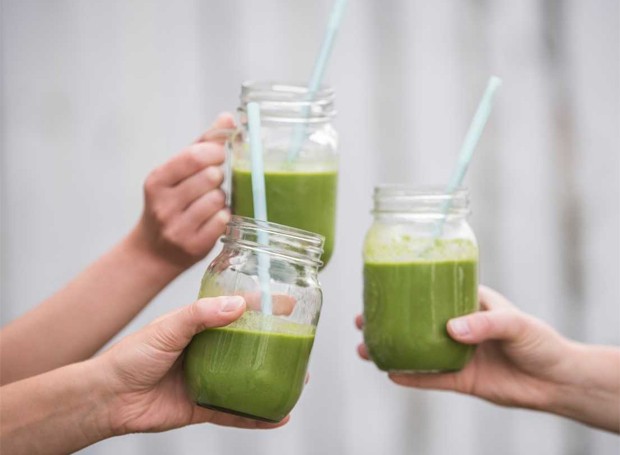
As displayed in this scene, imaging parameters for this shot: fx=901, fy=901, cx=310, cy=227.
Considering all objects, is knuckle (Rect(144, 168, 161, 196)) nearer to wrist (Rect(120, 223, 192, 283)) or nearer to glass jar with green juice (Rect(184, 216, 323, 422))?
wrist (Rect(120, 223, 192, 283))

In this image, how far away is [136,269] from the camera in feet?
5.88

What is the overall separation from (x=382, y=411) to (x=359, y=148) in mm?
836

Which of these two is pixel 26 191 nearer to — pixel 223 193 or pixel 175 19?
pixel 175 19

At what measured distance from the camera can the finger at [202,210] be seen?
64.8 inches

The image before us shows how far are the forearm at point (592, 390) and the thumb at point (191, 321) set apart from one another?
2.64 feet

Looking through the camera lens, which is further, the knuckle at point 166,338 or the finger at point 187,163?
the finger at point 187,163

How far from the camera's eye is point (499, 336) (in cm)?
155

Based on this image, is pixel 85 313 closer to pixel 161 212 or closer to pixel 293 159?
Answer: pixel 161 212

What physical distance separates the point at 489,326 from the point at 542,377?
0.92 feet

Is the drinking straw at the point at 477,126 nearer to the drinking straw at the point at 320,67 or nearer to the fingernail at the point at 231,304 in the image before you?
the drinking straw at the point at 320,67

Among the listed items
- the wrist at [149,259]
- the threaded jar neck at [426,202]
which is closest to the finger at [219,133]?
the wrist at [149,259]

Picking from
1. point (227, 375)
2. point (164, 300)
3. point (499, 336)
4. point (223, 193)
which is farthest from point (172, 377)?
point (164, 300)

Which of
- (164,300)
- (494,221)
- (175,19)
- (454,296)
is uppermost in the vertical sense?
(175,19)

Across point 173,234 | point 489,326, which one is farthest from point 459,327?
point 173,234
